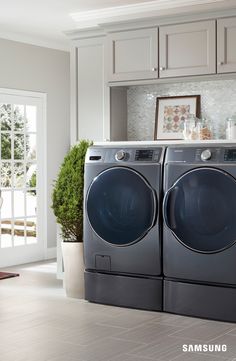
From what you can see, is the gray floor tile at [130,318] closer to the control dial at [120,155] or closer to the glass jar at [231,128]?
the control dial at [120,155]

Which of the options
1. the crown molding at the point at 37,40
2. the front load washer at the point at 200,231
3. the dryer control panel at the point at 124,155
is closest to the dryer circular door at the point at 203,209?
the front load washer at the point at 200,231

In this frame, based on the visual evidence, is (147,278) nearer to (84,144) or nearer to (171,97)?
(84,144)

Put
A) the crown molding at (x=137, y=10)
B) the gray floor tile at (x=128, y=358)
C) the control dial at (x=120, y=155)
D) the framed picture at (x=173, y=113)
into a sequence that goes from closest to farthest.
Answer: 1. the gray floor tile at (x=128, y=358)
2. the control dial at (x=120, y=155)
3. the crown molding at (x=137, y=10)
4. the framed picture at (x=173, y=113)

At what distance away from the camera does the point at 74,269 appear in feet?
17.1

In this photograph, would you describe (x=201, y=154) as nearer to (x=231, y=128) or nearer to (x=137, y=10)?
(x=231, y=128)

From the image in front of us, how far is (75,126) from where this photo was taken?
5.85m

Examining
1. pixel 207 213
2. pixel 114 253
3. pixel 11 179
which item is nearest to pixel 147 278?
pixel 114 253

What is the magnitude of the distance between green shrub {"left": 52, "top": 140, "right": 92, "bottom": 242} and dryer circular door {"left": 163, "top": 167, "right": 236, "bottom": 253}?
2.92ft

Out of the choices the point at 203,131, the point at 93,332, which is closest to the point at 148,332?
the point at 93,332

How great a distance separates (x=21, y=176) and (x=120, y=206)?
2.45 metres

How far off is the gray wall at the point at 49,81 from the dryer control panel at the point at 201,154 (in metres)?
2.73

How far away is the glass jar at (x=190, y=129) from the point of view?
5.08 metres

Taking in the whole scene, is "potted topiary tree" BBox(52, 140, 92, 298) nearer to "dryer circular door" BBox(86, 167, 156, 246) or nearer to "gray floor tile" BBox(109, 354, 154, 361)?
"dryer circular door" BBox(86, 167, 156, 246)

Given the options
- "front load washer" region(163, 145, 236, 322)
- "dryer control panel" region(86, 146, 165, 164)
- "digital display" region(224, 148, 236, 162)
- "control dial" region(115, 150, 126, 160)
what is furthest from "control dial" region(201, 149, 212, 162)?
"control dial" region(115, 150, 126, 160)
